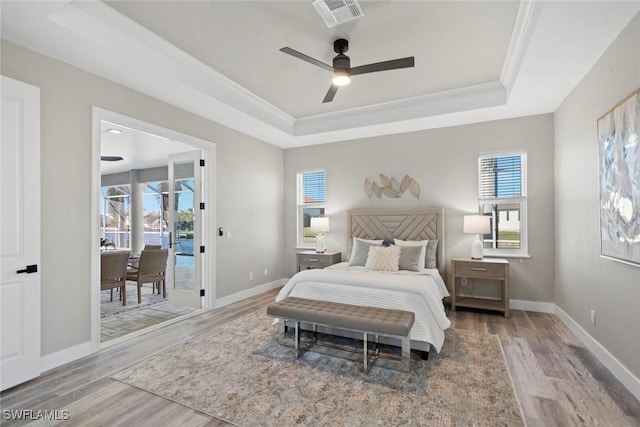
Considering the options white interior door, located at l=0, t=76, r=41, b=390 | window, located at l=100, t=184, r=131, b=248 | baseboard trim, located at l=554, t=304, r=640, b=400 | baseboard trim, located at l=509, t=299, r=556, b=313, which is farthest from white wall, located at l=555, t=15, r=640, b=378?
window, located at l=100, t=184, r=131, b=248

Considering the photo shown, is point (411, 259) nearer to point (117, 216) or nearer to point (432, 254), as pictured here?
point (432, 254)

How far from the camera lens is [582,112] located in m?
3.22

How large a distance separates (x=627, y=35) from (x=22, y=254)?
16.9 ft

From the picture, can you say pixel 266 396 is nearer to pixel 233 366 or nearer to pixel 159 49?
pixel 233 366

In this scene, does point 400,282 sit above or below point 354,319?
above

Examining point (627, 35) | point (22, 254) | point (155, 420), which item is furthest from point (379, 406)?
point (627, 35)

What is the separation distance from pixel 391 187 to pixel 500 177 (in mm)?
1663

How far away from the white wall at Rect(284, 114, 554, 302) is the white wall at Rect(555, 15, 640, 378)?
20 centimetres

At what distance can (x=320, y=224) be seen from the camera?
5598 millimetres

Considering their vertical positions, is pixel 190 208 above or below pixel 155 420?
above

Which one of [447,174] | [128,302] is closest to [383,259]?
[447,174]

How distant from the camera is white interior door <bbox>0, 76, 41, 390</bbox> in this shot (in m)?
2.38

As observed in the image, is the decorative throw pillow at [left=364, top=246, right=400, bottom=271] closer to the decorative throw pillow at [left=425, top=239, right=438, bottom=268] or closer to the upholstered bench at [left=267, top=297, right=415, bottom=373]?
the decorative throw pillow at [left=425, top=239, right=438, bottom=268]

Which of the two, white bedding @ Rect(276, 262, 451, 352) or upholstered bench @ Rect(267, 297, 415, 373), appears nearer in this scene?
upholstered bench @ Rect(267, 297, 415, 373)
